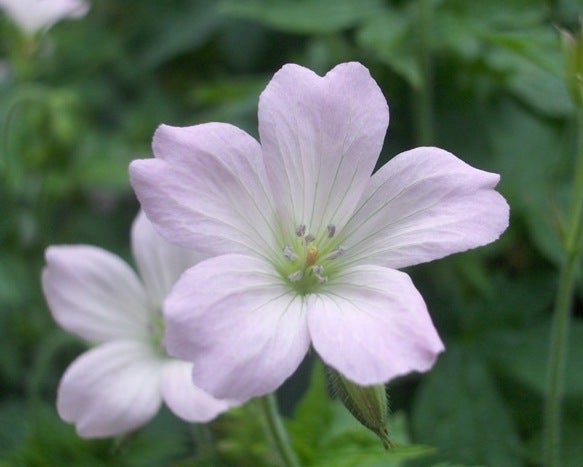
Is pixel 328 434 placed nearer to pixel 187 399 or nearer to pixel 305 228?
pixel 187 399

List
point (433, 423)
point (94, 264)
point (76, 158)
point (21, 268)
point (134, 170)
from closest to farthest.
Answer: point (134, 170) → point (94, 264) → point (433, 423) → point (21, 268) → point (76, 158)

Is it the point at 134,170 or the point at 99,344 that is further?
the point at 99,344

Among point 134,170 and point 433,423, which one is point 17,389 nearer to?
point 433,423

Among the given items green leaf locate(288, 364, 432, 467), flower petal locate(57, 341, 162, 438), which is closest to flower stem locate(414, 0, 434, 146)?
green leaf locate(288, 364, 432, 467)

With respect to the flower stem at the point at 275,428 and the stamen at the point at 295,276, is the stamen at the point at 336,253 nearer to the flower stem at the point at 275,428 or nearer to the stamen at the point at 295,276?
the stamen at the point at 295,276

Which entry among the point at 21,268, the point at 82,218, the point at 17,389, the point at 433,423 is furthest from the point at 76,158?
the point at 433,423

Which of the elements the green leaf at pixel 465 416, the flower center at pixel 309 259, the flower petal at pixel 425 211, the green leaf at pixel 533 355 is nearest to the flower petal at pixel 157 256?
the flower center at pixel 309 259

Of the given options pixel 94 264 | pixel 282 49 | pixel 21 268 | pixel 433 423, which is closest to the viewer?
pixel 94 264

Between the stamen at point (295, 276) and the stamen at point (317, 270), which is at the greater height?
the stamen at point (295, 276)
